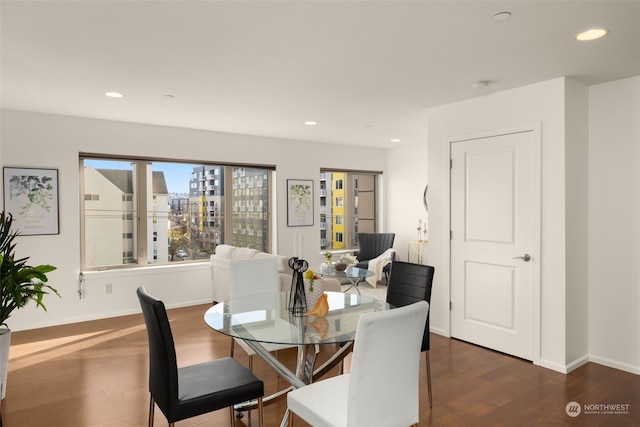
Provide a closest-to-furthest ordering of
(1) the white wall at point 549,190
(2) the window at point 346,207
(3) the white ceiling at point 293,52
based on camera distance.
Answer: (3) the white ceiling at point 293,52
(1) the white wall at point 549,190
(2) the window at point 346,207

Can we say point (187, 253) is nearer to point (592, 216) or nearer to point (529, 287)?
point (529, 287)

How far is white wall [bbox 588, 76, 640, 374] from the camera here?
3562 millimetres

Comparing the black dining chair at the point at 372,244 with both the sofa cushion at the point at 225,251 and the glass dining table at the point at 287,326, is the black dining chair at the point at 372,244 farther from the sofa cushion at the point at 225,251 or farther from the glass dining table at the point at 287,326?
the glass dining table at the point at 287,326

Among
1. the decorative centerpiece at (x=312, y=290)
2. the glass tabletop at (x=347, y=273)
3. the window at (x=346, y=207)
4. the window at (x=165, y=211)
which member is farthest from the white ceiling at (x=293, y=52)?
the window at (x=346, y=207)

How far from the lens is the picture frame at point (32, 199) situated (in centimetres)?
469

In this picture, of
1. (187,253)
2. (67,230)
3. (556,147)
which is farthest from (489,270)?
(67,230)

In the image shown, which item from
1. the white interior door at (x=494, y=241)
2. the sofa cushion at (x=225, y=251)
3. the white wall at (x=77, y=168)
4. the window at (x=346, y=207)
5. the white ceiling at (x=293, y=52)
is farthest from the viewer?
the window at (x=346, y=207)

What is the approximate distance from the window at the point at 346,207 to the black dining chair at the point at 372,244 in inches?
22.5

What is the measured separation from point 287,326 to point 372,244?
526cm

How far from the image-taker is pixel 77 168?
509 centimetres

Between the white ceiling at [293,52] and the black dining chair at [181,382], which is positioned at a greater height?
the white ceiling at [293,52]

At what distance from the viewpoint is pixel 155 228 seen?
5.87m

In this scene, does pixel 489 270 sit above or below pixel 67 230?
below

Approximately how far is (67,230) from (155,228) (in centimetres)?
112
